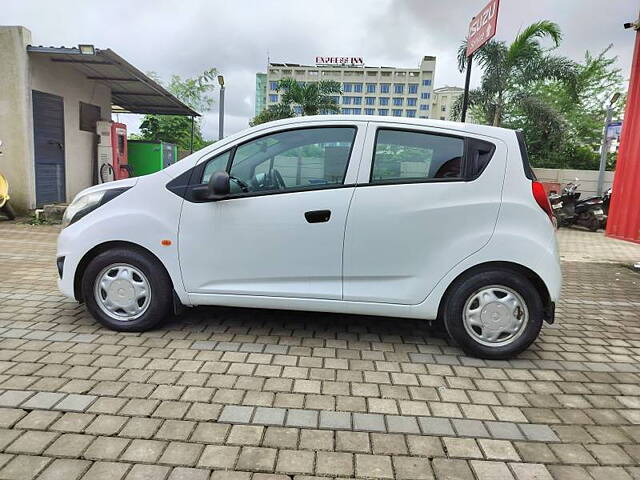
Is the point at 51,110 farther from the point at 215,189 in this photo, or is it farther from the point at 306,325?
the point at 306,325

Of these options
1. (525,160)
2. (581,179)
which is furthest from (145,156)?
(581,179)

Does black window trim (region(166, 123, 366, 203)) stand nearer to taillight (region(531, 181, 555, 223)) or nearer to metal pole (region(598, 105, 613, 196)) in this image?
taillight (region(531, 181, 555, 223))

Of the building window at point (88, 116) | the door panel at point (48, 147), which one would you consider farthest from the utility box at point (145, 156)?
the door panel at point (48, 147)

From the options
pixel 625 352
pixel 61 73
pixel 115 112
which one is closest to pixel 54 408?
pixel 625 352

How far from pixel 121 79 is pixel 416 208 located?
10844mm

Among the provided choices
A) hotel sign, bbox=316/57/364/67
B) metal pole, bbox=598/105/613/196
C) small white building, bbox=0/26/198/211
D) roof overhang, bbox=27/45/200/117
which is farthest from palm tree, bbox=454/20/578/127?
hotel sign, bbox=316/57/364/67

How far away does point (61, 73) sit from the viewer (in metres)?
10.4

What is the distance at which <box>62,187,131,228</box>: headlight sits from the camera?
365 centimetres

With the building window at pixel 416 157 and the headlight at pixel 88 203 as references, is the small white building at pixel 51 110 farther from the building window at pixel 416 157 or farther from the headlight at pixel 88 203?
the building window at pixel 416 157

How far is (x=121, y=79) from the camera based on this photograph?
38.3 ft

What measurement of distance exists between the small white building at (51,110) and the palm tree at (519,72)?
9.91 meters

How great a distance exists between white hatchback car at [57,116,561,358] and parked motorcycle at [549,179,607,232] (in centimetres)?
1062

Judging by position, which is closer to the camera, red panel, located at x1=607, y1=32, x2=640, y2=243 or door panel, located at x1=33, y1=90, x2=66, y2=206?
red panel, located at x1=607, y1=32, x2=640, y2=243

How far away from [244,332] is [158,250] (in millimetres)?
962
